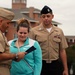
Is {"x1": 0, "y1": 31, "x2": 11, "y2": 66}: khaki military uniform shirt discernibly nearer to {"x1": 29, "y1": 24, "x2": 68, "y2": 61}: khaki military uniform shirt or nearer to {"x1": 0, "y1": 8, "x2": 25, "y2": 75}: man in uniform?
{"x1": 0, "y1": 8, "x2": 25, "y2": 75}: man in uniform

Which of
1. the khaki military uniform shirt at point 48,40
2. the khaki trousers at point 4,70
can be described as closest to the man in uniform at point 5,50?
the khaki trousers at point 4,70

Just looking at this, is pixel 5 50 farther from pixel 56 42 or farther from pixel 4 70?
pixel 56 42

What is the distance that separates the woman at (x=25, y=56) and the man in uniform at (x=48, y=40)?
3.17 feet

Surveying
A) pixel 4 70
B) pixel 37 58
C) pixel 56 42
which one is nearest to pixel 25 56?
pixel 37 58

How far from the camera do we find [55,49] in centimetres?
697

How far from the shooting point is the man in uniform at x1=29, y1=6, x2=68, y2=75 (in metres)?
6.90

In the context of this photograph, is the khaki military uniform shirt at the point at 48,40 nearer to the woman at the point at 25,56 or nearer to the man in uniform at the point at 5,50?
the woman at the point at 25,56

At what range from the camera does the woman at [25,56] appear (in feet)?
19.1

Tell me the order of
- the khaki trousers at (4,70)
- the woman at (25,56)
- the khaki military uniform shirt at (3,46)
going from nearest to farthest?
1. the khaki military uniform shirt at (3,46)
2. the khaki trousers at (4,70)
3. the woman at (25,56)

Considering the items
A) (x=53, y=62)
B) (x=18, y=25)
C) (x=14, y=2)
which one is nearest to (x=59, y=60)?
(x=53, y=62)

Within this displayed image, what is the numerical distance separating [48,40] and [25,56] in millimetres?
1134

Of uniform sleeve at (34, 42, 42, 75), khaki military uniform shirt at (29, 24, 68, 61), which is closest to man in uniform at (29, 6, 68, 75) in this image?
khaki military uniform shirt at (29, 24, 68, 61)

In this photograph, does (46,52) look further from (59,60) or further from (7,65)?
(7,65)

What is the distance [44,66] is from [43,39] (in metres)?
0.46
